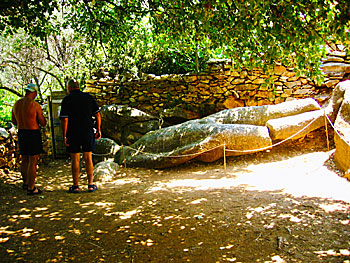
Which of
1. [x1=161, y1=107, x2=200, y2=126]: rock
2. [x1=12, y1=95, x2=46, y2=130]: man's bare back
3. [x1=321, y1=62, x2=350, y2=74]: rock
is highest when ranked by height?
[x1=321, y1=62, x2=350, y2=74]: rock

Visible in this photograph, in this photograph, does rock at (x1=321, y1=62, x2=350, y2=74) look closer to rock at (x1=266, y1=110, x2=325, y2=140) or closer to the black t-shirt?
rock at (x1=266, y1=110, x2=325, y2=140)

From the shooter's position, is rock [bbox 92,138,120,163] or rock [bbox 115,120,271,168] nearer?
rock [bbox 115,120,271,168]

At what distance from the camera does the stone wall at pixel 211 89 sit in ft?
27.8

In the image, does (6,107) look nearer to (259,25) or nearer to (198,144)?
(198,144)

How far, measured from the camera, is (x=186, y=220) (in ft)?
10.5

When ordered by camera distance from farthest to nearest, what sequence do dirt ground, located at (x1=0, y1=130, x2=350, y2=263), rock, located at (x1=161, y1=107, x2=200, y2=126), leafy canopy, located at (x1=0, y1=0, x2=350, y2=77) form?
rock, located at (x1=161, y1=107, x2=200, y2=126)
leafy canopy, located at (x1=0, y1=0, x2=350, y2=77)
dirt ground, located at (x1=0, y1=130, x2=350, y2=263)

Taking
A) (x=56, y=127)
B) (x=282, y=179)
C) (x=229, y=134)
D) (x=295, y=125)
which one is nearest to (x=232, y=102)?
(x=295, y=125)

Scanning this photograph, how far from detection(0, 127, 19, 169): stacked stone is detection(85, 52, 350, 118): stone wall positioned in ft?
11.5

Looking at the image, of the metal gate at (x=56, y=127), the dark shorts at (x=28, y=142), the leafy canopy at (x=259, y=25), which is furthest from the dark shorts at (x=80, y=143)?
the metal gate at (x=56, y=127)

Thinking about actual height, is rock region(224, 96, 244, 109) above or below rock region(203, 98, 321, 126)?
above

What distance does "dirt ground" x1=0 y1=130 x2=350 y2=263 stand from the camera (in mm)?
2455

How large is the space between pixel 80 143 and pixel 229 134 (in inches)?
129

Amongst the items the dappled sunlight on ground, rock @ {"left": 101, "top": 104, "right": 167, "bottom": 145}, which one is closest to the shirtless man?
the dappled sunlight on ground

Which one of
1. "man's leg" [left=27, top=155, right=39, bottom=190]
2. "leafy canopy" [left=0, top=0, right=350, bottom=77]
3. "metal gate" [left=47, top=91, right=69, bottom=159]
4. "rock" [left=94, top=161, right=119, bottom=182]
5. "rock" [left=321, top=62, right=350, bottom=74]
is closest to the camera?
"leafy canopy" [left=0, top=0, right=350, bottom=77]
